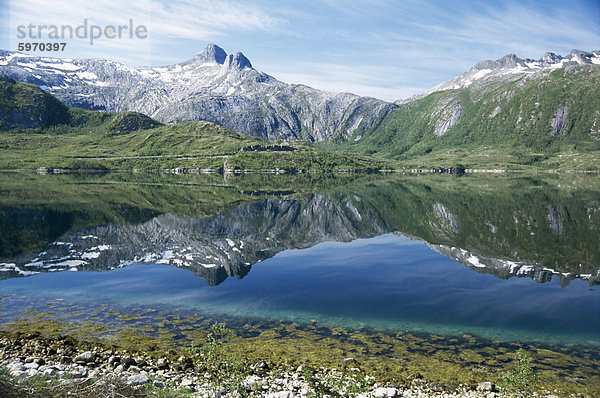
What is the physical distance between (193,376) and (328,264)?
117 feet

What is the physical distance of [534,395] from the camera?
70.0 ft

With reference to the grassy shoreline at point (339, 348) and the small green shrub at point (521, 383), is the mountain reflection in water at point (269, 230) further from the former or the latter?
the small green shrub at point (521, 383)

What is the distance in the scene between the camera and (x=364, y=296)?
41.5 metres

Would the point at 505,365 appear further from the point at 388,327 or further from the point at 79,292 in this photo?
the point at 79,292

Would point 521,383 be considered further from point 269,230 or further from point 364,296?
point 269,230

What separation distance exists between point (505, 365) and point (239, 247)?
45849 mm

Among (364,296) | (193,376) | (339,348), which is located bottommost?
(364,296)

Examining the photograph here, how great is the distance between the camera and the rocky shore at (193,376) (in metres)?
20.2

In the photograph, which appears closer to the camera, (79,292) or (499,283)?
(79,292)

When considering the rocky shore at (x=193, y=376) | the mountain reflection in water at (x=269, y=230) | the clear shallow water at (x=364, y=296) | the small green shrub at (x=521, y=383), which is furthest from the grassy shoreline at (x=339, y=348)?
→ the mountain reflection in water at (x=269, y=230)

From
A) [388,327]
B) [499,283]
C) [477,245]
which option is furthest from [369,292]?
[477,245]

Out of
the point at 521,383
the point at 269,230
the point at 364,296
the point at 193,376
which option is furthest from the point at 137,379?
the point at 269,230

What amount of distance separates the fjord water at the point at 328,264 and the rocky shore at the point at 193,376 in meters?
9.98

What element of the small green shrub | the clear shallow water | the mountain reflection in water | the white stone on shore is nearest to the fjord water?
the clear shallow water
